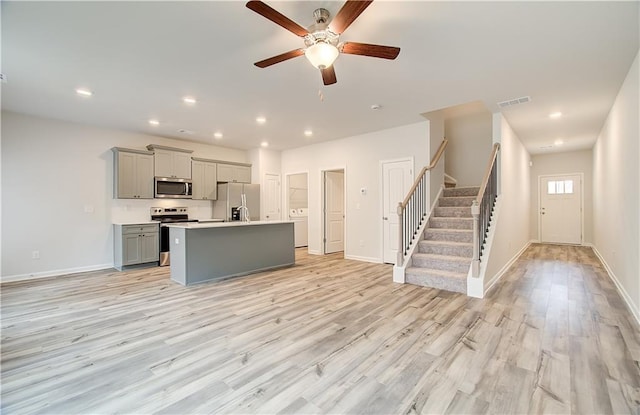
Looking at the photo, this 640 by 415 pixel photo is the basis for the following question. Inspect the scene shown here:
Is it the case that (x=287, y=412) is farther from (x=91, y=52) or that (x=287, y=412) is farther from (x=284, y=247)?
(x=284, y=247)

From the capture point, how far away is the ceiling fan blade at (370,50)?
2.34 m

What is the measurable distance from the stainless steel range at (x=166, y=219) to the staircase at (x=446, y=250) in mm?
4755

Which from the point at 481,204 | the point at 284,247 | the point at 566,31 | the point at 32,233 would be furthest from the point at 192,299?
the point at 566,31

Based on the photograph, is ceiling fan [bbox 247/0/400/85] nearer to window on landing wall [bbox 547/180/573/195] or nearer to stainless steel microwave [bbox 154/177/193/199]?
stainless steel microwave [bbox 154/177/193/199]

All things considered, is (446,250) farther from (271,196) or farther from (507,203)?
(271,196)

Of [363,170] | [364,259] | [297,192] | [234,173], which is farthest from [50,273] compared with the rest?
[363,170]

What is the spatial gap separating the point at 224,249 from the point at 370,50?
376cm

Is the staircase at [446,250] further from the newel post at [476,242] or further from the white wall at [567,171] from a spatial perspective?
the white wall at [567,171]

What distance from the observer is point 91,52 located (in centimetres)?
297

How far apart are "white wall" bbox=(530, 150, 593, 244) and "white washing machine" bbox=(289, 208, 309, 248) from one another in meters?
6.92

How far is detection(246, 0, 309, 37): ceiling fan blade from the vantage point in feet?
6.01

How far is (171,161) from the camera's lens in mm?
6375

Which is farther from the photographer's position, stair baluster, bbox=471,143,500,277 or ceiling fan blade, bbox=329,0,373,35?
stair baluster, bbox=471,143,500,277

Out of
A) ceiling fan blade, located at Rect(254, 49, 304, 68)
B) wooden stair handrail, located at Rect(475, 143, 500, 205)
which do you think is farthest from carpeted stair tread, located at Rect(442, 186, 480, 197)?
ceiling fan blade, located at Rect(254, 49, 304, 68)
